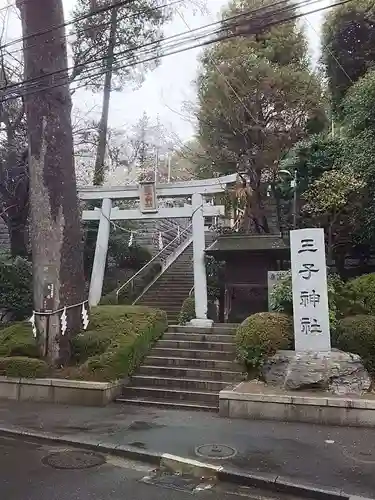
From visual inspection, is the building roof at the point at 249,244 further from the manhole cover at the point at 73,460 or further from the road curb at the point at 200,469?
the manhole cover at the point at 73,460

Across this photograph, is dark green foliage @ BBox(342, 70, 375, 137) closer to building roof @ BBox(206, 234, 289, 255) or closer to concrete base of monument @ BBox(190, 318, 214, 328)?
building roof @ BBox(206, 234, 289, 255)

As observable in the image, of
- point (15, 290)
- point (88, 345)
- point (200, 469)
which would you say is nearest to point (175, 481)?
point (200, 469)

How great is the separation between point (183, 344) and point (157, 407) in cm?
250

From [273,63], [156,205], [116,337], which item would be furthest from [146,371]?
[273,63]

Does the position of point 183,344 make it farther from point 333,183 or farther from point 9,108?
point 9,108

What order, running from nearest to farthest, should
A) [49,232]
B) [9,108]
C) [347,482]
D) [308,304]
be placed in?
[347,482], [308,304], [49,232], [9,108]

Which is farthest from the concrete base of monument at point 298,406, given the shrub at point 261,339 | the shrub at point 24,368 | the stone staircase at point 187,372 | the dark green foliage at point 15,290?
the dark green foliage at point 15,290

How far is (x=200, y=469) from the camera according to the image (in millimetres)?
6023

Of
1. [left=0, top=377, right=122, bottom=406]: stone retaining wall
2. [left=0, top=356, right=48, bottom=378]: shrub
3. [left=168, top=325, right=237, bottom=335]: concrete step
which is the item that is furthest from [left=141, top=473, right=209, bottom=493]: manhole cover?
[left=168, top=325, right=237, bottom=335]: concrete step

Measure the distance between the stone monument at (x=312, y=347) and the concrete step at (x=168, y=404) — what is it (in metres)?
1.30

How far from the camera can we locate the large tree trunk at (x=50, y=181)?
1070 centimetres

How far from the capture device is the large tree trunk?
10705mm

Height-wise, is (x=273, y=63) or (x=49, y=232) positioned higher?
(x=273, y=63)

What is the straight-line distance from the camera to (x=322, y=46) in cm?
2075
